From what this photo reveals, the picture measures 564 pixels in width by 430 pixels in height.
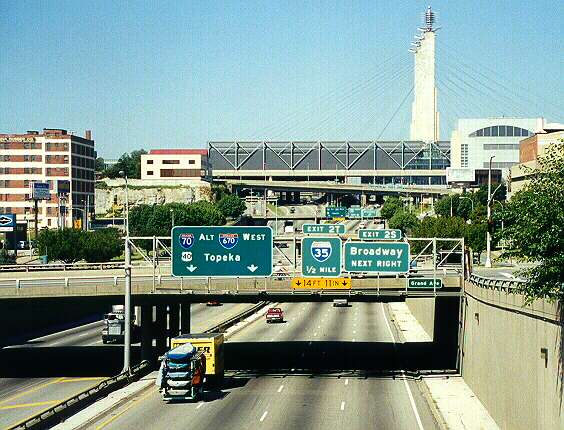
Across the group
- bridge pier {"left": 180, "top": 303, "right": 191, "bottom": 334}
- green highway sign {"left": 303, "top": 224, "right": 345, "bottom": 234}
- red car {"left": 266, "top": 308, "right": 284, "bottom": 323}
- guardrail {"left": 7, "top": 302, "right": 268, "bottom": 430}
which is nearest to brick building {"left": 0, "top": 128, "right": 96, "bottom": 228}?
red car {"left": 266, "top": 308, "right": 284, "bottom": 323}

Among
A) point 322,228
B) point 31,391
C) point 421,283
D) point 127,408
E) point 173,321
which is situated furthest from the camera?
point 322,228

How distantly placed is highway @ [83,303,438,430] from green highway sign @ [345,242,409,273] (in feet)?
22.2

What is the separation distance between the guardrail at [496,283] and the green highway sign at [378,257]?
4.16 meters

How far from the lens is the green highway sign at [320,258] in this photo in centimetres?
5597

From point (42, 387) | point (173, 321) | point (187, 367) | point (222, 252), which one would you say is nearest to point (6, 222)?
point (173, 321)

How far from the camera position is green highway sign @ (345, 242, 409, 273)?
55719 millimetres

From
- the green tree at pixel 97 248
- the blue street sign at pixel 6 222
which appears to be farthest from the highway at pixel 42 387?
the blue street sign at pixel 6 222

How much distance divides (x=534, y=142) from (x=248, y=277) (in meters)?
136

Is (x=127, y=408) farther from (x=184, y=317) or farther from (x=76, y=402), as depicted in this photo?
(x=184, y=317)

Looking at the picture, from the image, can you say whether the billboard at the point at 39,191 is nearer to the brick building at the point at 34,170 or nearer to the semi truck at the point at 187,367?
the brick building at the point at 34,170

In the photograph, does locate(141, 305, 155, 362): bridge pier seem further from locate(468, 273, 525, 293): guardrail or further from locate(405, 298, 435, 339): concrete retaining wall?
locate(405, 298, 435, 339): concrete retaining wall

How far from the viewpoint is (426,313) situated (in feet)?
287

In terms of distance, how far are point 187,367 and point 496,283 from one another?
1592 cm

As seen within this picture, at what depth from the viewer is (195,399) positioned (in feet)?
161
